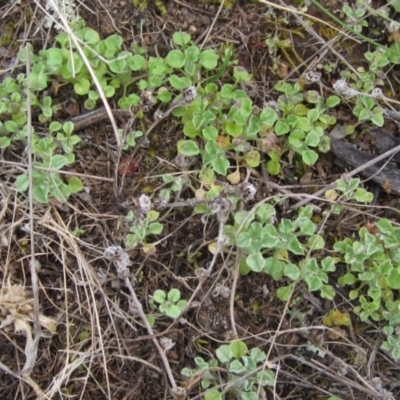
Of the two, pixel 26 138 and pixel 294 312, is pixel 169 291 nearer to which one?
pixel 294 312

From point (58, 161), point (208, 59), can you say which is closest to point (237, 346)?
point (58, 161)

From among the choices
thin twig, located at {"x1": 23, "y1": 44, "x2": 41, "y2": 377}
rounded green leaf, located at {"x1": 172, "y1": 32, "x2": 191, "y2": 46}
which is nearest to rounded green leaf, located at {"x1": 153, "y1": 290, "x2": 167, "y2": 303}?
thin twig, located at {"x1": 23, "y1": 44, "x2": 41, "y2": 377}

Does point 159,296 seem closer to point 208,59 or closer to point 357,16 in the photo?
point 208,59

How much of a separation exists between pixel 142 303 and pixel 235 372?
371 mm

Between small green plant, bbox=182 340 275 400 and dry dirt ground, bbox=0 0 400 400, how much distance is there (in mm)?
40

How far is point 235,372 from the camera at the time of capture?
1.91m

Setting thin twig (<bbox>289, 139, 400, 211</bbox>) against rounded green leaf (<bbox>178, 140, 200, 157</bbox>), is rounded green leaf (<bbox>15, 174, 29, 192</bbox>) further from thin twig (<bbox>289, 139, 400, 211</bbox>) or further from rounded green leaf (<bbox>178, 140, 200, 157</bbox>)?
thin twig (<bbox>289, 139, 400, 211</bbox>)

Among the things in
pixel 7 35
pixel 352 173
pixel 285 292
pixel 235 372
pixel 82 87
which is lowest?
pixel 235 372

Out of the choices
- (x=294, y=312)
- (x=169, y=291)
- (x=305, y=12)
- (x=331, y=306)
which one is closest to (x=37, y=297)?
(x=169, y=291)

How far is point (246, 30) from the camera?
2.26 m

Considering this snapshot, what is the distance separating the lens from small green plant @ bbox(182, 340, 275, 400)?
1901 millimetres

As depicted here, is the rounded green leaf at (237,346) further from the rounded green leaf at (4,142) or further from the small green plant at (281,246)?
the rounded green leaf at (4,142)

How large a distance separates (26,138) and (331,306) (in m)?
1.16

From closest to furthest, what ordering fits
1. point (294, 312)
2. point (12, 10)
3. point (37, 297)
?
point (37, 297), point (294, 312), point (12, 10)
